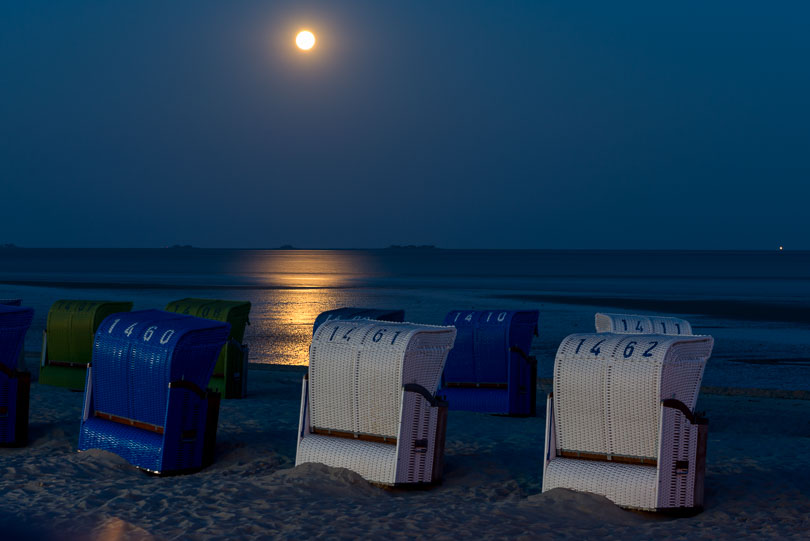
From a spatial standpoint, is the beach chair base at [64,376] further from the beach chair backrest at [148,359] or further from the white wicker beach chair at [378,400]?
the white wicker beach chair at [378,400]

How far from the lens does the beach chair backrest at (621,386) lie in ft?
23.0

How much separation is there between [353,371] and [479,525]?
6.25ft

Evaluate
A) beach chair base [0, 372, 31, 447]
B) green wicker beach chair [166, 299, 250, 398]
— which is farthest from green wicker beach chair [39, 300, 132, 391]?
beach chair base [0, 372, 31, 447]

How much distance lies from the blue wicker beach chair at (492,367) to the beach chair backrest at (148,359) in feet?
14.9

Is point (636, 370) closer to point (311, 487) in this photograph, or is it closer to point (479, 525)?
point (479, 525)

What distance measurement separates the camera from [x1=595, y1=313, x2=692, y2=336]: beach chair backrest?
10.4 m

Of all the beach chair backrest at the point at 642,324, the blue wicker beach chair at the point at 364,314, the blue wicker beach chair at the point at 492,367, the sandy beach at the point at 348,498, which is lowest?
the sandy beach at the point at 348,498

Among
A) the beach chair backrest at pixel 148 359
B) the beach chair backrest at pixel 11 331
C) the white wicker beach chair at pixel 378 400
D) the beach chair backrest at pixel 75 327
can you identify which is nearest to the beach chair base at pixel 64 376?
the beach chair backrest at pixel 75 327

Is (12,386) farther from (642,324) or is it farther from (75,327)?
(642,324)

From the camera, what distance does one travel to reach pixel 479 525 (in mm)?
6648

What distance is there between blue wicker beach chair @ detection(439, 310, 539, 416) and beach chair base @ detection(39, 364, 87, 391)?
528 centimetres

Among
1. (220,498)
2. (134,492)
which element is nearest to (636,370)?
(220,498)

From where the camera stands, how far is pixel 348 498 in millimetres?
7461

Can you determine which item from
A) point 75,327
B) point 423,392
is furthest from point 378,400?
point 75,327
